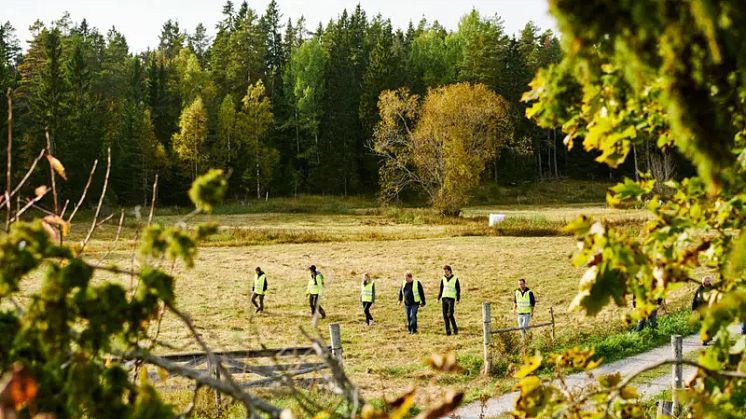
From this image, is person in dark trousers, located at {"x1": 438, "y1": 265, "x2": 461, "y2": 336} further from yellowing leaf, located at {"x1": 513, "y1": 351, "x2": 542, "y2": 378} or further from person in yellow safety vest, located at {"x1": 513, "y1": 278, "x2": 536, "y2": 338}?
yellowing leaf, located at {"x1": 513, "y1": 351, "x2": 542, "y2": 378}

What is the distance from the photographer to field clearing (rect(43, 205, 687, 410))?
14.9 metres

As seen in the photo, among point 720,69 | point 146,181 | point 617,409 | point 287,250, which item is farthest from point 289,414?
point 146,181

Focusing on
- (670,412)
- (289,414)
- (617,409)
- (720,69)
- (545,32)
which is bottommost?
(670,412)

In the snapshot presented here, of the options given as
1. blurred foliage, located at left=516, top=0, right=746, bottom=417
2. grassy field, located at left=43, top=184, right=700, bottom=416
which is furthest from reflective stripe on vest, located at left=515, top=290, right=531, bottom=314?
blurred foliage, located at left=516, top=0, right=746, bottom=417

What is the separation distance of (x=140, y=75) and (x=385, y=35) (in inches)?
958

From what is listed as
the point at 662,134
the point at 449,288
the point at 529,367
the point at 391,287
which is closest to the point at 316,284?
the point at 449,288

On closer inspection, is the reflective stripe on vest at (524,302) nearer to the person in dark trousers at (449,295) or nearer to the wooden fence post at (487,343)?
the person in dark trousers at (449,295)

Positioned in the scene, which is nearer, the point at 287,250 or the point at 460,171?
the point at 287,250

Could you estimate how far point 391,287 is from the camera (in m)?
24.4

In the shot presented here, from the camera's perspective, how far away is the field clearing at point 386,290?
1494 centimetres

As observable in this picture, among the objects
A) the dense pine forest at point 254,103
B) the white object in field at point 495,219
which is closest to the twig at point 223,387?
the white object in field at point 495,219

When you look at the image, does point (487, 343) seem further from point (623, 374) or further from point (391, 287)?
point (391, 287)

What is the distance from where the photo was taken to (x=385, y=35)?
226ft

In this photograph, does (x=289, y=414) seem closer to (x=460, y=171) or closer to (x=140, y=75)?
(x=460, y=171)
